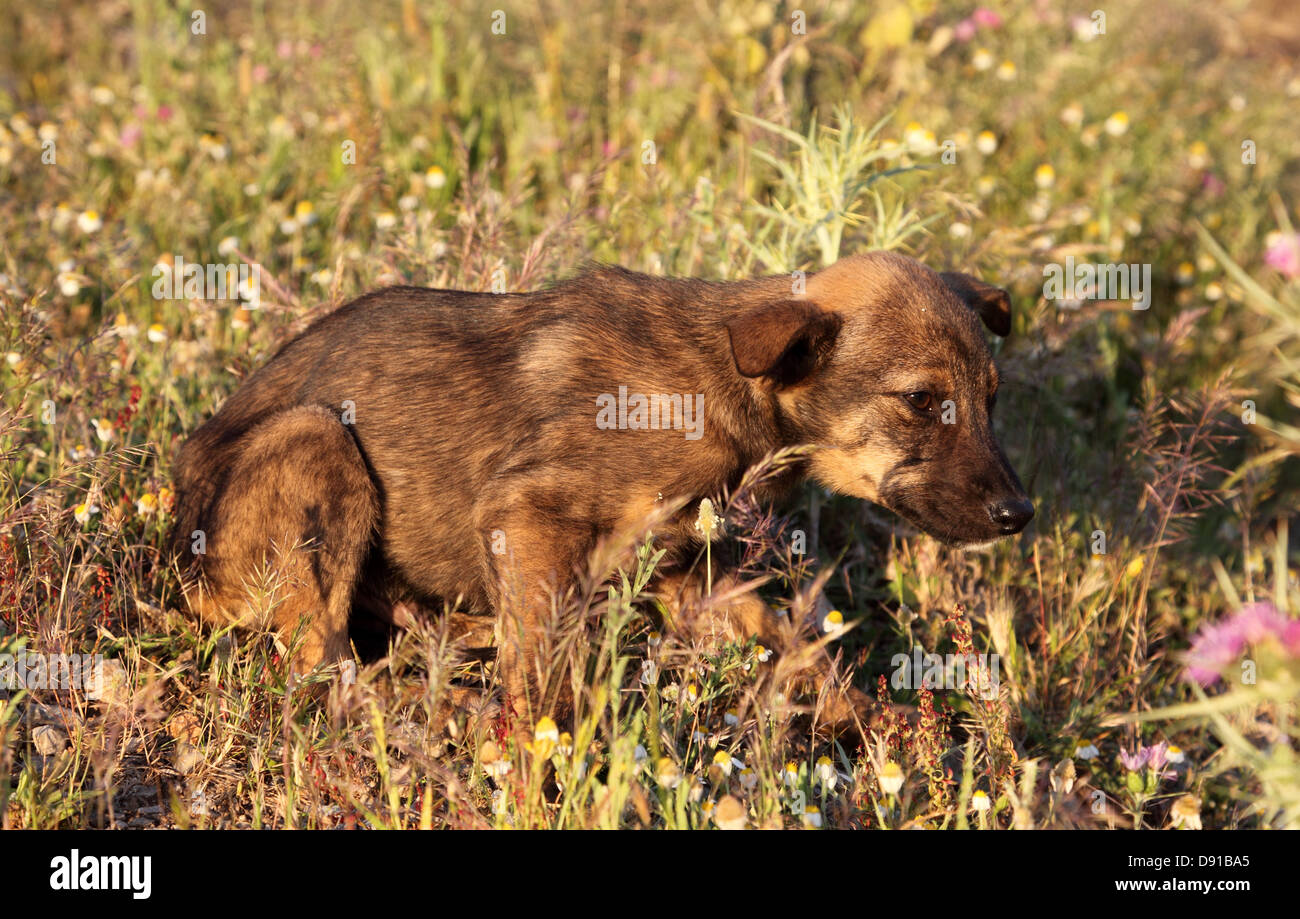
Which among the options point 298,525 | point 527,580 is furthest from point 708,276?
point 298,525

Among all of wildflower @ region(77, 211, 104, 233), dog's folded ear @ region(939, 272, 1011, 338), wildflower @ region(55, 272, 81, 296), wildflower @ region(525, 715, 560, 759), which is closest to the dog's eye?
dog's folded ear @ region(939, 272, 1011, 338)

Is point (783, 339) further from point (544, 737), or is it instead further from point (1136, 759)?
point (1136, 759)

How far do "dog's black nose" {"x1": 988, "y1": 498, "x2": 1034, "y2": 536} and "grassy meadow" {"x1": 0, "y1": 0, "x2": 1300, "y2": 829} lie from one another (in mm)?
475

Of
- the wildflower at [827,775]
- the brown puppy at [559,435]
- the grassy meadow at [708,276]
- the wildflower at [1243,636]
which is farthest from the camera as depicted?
the brown puppy at [559,435]

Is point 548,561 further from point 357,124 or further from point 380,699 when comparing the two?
point 357,124

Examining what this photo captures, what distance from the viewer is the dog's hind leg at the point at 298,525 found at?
12.9 feet

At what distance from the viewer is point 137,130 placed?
7160 mm

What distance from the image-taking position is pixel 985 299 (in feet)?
14.4

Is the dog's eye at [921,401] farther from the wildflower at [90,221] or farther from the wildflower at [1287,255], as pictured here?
the wildflower at [90,221]

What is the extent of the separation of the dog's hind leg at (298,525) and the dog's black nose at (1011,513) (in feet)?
6.89

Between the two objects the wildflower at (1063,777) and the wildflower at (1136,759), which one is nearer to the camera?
the wildflower at (1063,777)

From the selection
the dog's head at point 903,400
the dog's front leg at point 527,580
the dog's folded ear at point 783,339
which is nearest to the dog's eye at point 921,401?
the dog's head at point 903,400
